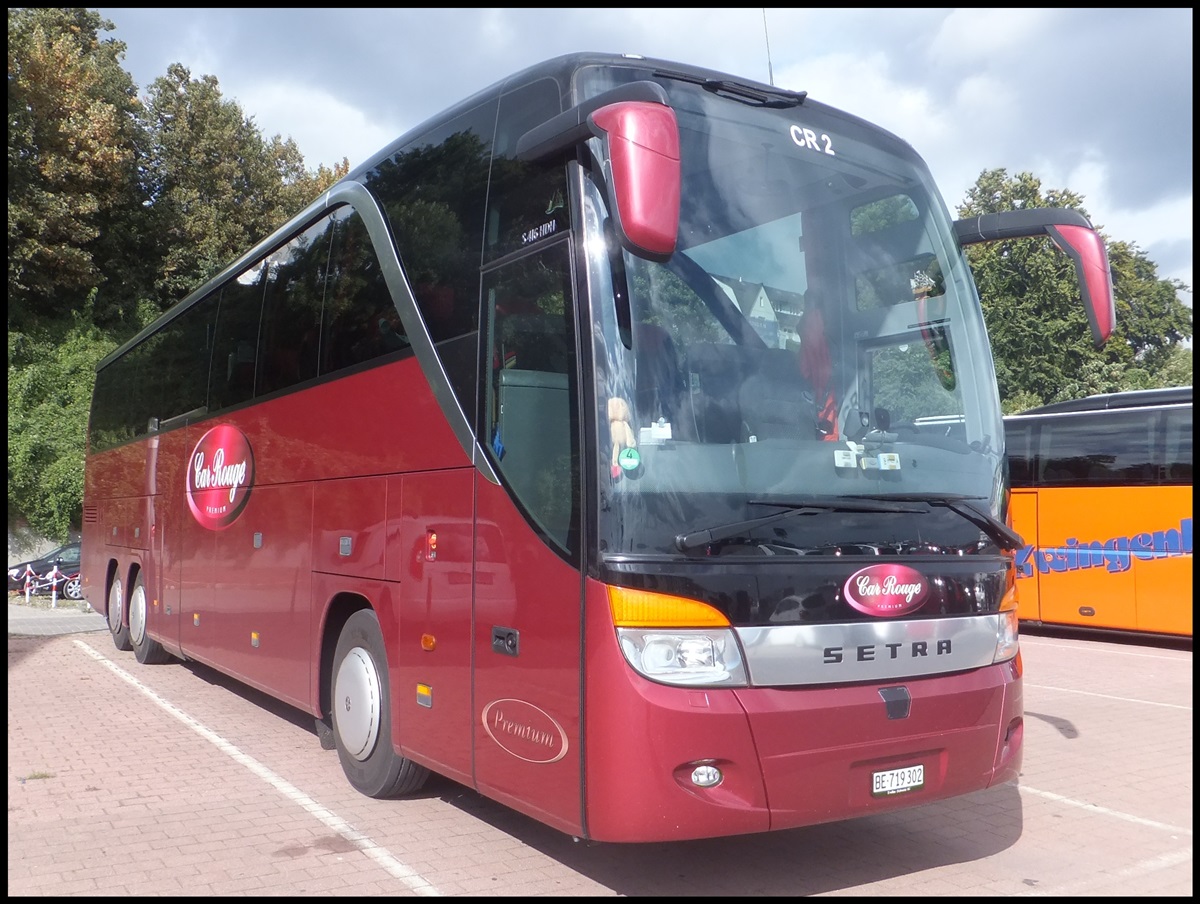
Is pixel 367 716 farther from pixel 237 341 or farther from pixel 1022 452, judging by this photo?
pixel 1022 452

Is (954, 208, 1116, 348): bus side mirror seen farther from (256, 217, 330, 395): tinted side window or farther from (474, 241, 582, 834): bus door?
(256, 217, 330, 395): tinted side window

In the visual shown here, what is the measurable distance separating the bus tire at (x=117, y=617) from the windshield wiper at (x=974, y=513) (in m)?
10.8

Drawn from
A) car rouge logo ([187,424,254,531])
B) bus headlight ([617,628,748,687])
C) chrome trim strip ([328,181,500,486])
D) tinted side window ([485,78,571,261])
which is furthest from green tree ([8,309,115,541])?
bus headlight ([617,628,748,687])

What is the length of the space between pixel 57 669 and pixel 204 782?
6.24 m

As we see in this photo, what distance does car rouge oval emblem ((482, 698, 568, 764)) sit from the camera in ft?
15.3

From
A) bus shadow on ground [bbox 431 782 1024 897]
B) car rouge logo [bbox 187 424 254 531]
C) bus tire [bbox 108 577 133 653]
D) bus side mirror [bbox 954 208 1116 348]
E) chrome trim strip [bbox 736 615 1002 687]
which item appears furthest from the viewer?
bus tire [bbox 108 577 133 653]

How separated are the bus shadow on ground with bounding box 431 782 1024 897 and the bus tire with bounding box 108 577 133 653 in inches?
328

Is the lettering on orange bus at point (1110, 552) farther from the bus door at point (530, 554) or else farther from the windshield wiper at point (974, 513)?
the bus door at point (530, 554)

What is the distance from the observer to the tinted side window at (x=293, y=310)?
25.1ft

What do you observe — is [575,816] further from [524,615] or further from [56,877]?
[56,877]

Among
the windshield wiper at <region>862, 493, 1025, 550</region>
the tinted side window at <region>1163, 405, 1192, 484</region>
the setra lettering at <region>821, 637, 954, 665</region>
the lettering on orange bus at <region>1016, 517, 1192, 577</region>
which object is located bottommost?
the setra lettering at <region>821, 637, 954, 665</region>

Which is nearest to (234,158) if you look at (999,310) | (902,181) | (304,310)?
(999,310)

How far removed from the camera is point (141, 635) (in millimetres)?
12422

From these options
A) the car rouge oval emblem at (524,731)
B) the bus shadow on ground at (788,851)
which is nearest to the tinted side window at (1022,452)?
the bus shadow on ground at (788,851)
